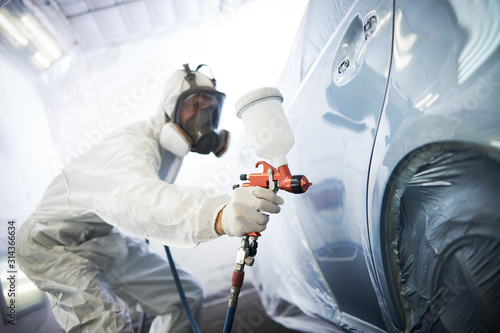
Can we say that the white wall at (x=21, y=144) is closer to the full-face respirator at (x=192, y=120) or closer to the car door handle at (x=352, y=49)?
the full-face respirator at (x=192, y=120)

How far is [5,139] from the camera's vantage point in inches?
81.6

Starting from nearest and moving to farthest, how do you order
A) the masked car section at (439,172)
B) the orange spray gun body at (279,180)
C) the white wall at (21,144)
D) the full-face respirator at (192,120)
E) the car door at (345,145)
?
the masked car section at (439,172)
the car door at (345,145)
the orange spray gun body at (279,180)
the full-face respirator at (192,120)
the white wall at (21,144)

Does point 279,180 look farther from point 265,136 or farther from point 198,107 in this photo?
point 198,107

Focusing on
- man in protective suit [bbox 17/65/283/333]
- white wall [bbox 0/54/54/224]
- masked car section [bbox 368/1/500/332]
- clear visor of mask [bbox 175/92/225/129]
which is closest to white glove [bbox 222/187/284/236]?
man in protective suit [bbox 17/65/283/333]

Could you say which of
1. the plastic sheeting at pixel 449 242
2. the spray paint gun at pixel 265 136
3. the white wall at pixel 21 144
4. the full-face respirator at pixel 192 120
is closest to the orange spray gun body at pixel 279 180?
the spray paint gun at pixel 265 136

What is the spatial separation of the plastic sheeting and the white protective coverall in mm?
496

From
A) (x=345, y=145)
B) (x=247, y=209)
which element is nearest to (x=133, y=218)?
(x=247, y=209)

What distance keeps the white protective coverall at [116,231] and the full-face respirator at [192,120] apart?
0.05 meters

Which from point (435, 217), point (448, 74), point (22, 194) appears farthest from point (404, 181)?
point (22, 194)

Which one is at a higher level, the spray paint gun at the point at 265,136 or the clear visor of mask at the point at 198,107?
the clear visor of mask at the point at 198,107

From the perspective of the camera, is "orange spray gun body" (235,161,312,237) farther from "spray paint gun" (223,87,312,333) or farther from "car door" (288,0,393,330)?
"car door" (288,0,393,330)

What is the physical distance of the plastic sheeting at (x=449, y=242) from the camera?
1.67 ft

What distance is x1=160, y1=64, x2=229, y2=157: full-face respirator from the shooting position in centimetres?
149

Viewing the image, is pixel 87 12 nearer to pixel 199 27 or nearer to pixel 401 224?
pixel 199 27
